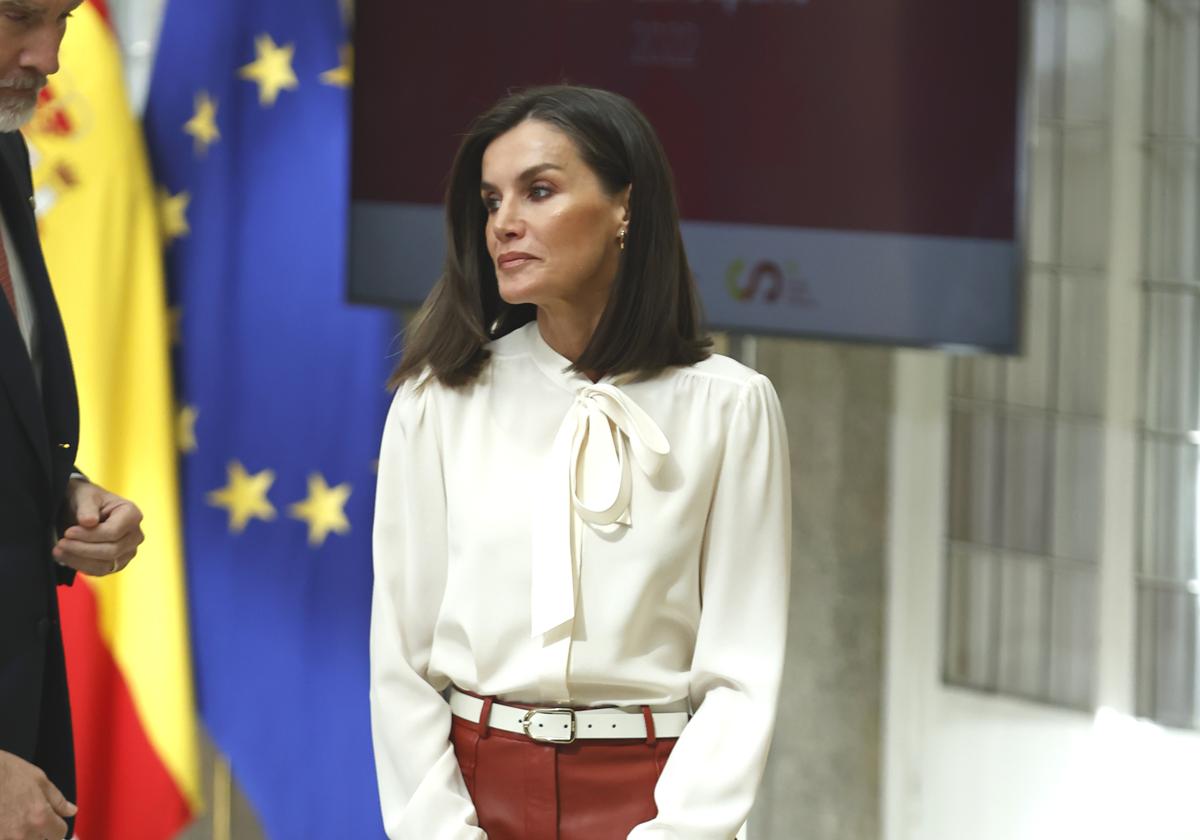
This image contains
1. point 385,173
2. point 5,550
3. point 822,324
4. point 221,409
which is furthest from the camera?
point 221,409

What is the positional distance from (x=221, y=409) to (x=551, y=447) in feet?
6.84

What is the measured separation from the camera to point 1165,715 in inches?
141

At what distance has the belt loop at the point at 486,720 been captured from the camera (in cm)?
177

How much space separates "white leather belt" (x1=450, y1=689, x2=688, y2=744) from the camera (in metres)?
1.74

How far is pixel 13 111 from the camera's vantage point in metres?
1.74

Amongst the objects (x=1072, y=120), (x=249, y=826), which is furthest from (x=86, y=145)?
(x=1072, y=120)

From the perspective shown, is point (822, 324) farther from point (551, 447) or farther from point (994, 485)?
point (551, 447)

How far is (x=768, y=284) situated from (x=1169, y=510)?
46.7 inches

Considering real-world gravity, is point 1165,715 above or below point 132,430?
below

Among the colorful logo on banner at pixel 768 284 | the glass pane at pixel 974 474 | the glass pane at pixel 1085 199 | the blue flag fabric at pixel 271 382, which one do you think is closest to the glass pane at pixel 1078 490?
the glass pane at pixel 974 474

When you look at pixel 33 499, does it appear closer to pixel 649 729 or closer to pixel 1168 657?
pixel 649 729

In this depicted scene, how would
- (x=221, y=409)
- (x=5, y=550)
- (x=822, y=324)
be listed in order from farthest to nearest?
(x=221, y=409)
(x=822, y=324)
(x=5, y=550)

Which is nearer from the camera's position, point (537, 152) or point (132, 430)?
point (537, 152)

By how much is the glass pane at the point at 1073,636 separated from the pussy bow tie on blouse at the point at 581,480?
2197mm
